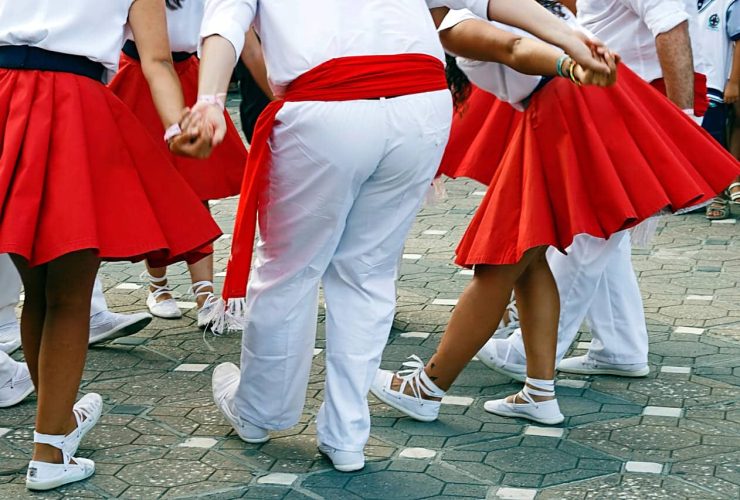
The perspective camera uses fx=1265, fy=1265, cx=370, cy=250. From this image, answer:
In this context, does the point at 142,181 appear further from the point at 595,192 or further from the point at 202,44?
the point at 595,192

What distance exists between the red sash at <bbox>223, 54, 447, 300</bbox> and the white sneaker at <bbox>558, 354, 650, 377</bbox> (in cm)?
154

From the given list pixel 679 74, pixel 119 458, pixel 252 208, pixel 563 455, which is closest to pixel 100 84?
pixel 252 208

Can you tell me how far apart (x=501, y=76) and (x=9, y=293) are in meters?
2.16

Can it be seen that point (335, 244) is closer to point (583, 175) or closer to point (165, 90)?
point (165, 90)

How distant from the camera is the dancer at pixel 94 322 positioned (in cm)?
488

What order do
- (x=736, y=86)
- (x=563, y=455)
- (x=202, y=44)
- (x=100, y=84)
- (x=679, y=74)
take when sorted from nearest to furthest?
1. (x=202, y=44)
2. (x=100, y=84)
3. (x=563, y=455)
4. (x=679, y=74)
5. (x=736, y=86)

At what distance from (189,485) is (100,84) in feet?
3.83

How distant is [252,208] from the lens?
353cm

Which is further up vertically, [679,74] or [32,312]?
[679,74]

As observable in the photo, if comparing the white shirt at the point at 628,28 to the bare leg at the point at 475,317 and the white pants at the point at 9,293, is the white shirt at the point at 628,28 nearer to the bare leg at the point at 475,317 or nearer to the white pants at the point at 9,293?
the bare leg at the point at 475,317

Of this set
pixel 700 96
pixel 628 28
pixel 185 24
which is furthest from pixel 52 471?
pixel 700 96

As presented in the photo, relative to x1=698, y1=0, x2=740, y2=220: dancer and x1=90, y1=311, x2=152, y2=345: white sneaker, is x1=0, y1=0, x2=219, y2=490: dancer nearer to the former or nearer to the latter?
x1=90, y1=311, x2=152, y2=345: white sneaker

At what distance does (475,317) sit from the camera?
13.3 ft

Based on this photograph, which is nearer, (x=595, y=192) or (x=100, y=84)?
(x=100, y=84)
